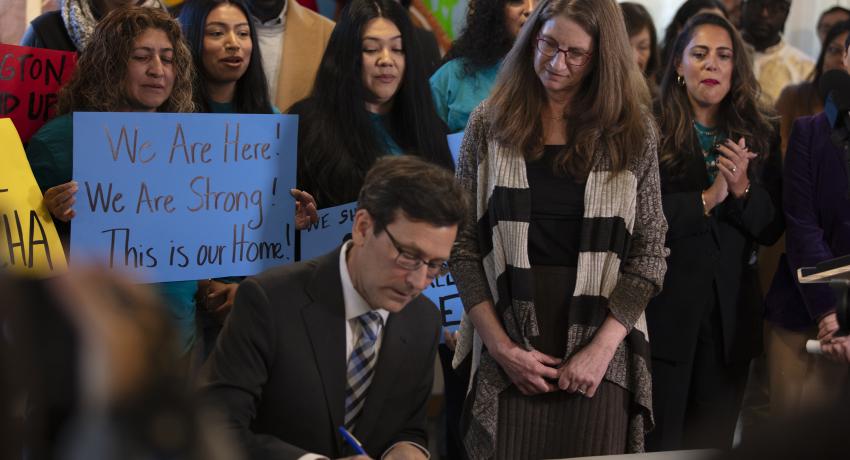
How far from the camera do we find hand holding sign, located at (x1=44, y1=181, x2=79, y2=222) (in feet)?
10.1

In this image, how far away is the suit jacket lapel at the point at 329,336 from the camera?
230 cm

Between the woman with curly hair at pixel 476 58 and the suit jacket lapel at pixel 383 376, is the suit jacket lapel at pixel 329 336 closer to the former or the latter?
the suit jacket lapel at pixel 383 376

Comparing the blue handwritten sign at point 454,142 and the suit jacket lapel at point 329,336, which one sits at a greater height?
the blue handwritten sign at point 454,142

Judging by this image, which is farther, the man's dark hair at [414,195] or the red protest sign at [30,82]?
the red protest sign at [30,82]

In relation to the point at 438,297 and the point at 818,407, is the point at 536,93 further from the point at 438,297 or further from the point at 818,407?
the point at 818,407

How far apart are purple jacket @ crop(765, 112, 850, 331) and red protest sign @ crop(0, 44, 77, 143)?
94.2 inches

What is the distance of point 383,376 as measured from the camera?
2342 mm

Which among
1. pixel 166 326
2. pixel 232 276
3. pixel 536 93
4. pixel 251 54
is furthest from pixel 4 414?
pixel 251 54

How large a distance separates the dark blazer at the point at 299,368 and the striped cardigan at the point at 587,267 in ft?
1.80

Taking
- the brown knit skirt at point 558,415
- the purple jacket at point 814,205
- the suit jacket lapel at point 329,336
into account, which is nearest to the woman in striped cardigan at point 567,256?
the brown knit skirt at point 558,415

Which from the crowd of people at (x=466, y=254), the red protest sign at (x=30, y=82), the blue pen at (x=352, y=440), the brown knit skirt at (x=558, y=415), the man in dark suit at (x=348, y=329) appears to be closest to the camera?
the crowd of people at (x=466, y=254)

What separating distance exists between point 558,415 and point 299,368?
0.85 meters

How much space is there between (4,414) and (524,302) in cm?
199

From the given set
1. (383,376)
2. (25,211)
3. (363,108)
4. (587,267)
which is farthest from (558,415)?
(25,211)
